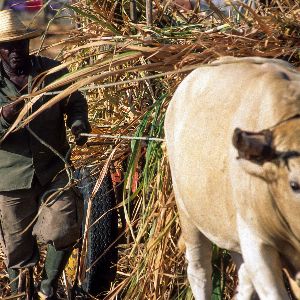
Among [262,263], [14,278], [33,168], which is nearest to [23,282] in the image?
[14,278]

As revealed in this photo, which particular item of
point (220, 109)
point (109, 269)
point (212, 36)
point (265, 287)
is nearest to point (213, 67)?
point (220, 109)

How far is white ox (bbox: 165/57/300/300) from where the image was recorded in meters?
3.30

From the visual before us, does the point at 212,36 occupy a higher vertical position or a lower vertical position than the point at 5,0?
higher

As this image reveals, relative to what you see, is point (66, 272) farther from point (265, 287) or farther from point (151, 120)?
point (265, 287)

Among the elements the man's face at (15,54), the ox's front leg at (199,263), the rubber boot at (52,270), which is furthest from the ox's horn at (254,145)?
the rubber boot at (52,270)

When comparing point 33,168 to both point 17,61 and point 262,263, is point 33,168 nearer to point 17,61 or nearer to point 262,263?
point 17,61

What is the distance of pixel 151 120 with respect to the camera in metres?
5.18

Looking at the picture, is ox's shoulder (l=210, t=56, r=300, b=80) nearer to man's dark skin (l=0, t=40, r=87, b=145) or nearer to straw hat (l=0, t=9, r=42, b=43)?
man's dark skin (l=0, t=40, r=87, b=145)

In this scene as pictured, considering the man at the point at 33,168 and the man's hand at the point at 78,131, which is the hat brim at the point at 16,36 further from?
the man's hand at the point at 78,131

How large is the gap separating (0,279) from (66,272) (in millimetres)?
485

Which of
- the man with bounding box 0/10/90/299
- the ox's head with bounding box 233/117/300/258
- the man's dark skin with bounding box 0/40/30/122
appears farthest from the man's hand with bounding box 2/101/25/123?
the ox's head with bounding box 233/117/300/258

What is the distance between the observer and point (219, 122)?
3752mm

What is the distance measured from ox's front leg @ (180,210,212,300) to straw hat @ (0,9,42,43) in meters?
1.70

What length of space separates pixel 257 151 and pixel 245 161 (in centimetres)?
14
